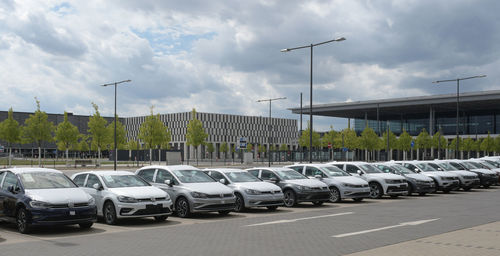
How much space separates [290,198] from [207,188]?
4298 millimetres

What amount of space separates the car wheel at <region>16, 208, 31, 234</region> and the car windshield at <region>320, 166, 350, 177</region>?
1214 centimetres

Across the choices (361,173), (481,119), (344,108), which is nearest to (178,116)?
(344,108)

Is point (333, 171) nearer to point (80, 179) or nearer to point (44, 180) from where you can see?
point (80, 179)

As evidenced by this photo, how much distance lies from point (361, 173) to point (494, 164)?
17.3m

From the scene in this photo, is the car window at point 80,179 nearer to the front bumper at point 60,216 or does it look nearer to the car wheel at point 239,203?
the front bumper at point 60,216

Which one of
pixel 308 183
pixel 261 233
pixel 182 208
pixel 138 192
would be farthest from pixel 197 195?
pixel 308 183

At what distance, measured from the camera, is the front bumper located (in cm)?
1205

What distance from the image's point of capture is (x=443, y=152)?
322 feet

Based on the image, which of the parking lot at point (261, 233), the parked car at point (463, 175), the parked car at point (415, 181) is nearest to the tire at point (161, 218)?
the parking lot at point (261, 233)

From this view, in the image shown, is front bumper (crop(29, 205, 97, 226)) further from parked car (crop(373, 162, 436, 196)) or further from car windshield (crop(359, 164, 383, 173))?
parked car (crop(373, 162, 436, 196))

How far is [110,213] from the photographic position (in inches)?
558

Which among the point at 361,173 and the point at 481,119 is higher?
the point at 481,119

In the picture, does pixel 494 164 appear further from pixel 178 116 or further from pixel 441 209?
pixel 178 116

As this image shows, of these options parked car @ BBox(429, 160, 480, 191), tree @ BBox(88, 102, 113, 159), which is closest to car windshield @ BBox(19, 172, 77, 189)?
parked car @ BBox(429, 160, 480, 191)
